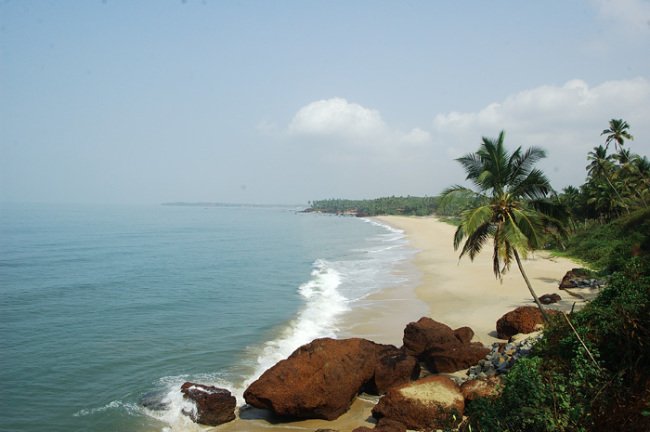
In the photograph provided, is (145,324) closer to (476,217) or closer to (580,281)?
(476,217)

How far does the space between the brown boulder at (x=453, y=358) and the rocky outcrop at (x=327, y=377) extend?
39.6 inches

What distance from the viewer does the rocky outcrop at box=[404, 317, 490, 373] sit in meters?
15.2

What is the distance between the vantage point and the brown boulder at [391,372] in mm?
14023

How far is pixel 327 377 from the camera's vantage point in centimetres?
1295

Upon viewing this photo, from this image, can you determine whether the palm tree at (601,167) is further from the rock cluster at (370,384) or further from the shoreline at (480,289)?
the rock cluster at (370,384)

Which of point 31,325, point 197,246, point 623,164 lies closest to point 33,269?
point 31,325

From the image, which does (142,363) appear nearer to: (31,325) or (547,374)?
(31,325)

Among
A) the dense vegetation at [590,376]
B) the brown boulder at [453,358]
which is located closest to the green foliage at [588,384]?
the dense vegetation at [590,376]

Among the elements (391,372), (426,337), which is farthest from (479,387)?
(426,337)

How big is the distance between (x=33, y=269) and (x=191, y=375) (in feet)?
97.2

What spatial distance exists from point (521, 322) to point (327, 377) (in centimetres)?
851

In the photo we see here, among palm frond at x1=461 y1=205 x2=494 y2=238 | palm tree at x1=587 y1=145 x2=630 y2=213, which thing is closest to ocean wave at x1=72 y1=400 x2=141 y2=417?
palm frond at x1=461 y1=205 x2=494 y2=238

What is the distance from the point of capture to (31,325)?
22.9m

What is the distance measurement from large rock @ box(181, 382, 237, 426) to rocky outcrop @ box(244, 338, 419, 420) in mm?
544
